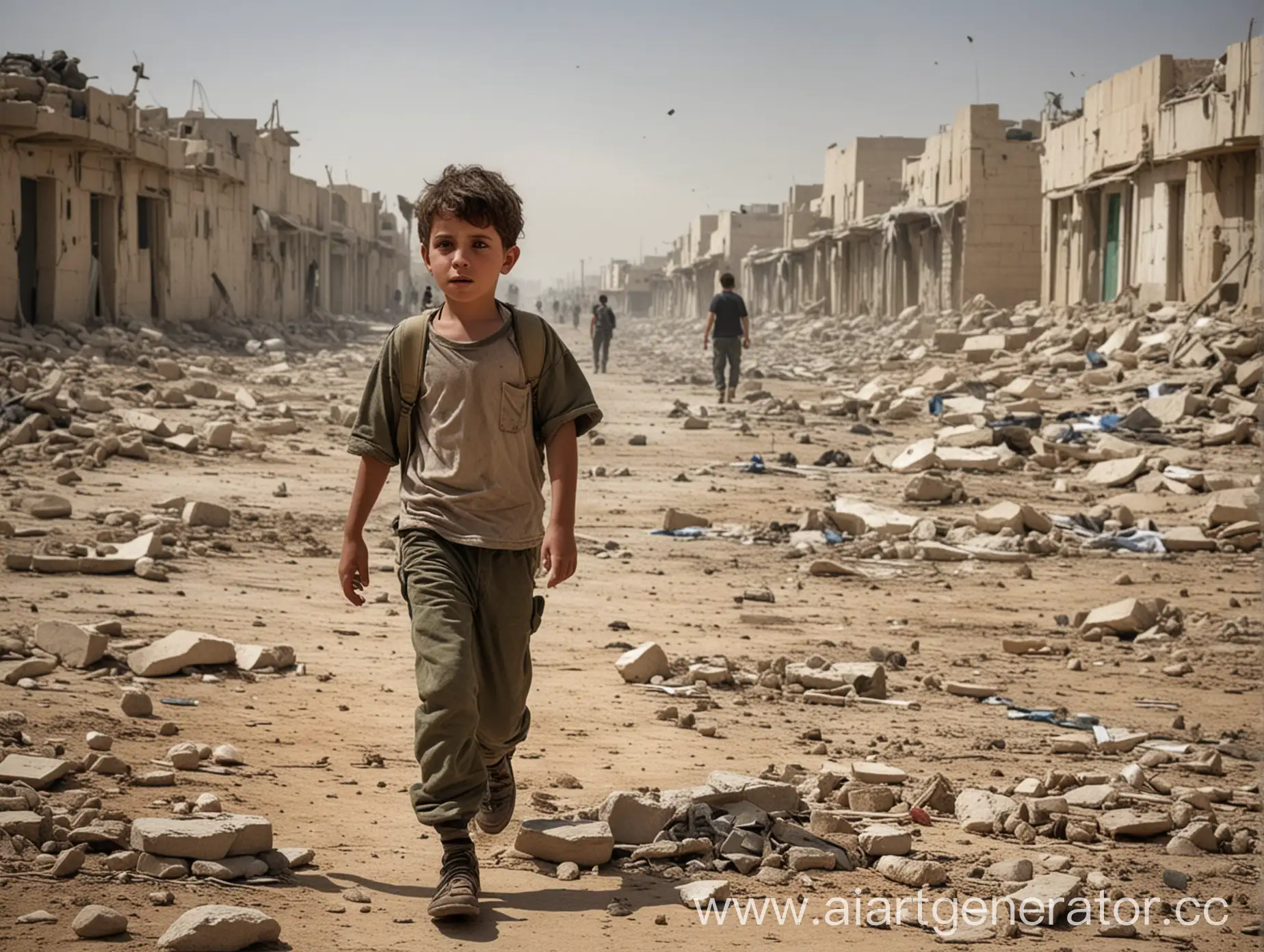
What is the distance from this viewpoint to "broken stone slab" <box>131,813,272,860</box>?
3.22 metres

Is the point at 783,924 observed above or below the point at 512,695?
below

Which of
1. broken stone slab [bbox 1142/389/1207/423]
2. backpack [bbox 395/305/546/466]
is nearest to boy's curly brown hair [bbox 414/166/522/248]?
backpack [bbox 395/305/546/466]

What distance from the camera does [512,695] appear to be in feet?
11.0

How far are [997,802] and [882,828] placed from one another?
21.5 inches

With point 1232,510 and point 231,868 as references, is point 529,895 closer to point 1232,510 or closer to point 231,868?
point 231,868

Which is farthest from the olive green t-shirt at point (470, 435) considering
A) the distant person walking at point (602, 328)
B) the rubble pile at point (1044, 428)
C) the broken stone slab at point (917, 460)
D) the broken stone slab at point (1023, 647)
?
the distant person walking at point (602, 328)

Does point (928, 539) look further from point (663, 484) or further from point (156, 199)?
point (156, 199)

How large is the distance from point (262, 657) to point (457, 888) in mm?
2724

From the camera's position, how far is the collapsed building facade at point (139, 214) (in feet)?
67.7

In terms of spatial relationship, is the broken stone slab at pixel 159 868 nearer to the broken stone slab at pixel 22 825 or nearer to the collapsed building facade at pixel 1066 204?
the broken stone slab at pixel 22 825

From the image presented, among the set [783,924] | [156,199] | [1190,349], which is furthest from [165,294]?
[783,924]

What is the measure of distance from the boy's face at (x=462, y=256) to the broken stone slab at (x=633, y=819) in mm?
1305

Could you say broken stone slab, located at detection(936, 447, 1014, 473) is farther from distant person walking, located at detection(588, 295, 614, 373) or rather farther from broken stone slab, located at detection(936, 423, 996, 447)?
distant person walking, located at detection(588, 295, 614, 373)

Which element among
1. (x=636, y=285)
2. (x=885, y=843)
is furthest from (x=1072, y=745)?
(x=636, y=285)
